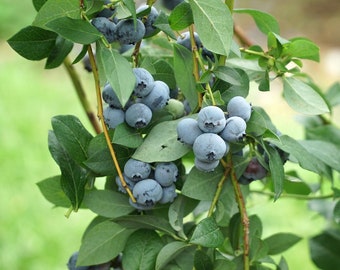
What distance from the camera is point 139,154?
24.4 inches

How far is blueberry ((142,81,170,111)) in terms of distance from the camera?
0.61 metres

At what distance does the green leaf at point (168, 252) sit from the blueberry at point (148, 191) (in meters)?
0.05

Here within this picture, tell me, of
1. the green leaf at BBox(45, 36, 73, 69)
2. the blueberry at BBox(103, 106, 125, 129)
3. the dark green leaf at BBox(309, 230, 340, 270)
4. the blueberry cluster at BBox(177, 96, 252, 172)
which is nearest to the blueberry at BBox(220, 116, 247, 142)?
the blueberry cluster at BBox(177, 96, 252, 172)

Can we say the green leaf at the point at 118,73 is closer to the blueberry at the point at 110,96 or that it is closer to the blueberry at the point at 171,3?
the blueberry at the point at 110,96

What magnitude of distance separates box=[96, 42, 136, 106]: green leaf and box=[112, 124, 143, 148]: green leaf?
63 mm

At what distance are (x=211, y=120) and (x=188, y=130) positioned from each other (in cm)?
3

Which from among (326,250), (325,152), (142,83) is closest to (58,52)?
(142,83)

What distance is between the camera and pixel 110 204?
0.69 m

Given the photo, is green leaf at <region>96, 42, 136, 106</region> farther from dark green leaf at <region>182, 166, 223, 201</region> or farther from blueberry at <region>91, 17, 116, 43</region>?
dark green leaf at <region>182, 166, 223, 201</region>

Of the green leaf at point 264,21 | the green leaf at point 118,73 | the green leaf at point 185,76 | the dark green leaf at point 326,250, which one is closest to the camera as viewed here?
the green leaf at point 118,73

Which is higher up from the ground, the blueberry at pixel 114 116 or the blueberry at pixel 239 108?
the blueberry at pixel 114 116

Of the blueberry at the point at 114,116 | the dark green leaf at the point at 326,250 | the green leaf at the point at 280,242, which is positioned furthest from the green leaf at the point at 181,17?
the dark green leaf at the point at 326,250

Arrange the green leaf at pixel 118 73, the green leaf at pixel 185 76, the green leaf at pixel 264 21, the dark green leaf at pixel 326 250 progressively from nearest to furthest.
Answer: the green leaf at pixel 118 73 < the green leaf at pixel 185 76 < the green leaf at pixel 264 21 < the dark green leaf at pixel 326 250

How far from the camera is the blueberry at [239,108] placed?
0.60 metres
